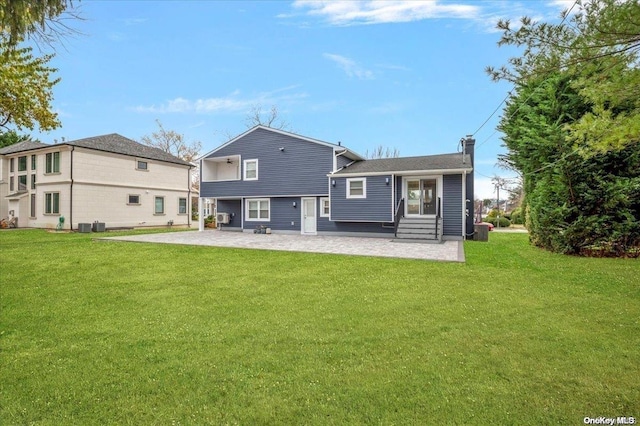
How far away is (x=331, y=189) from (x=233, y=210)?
7943 millimetres

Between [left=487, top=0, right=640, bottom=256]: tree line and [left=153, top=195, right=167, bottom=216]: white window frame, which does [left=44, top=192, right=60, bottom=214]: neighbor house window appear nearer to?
[left=153, top=195, right=167, bottom=216]: white window frame

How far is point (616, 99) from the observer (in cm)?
438

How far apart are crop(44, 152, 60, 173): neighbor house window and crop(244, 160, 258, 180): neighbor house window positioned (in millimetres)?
12927

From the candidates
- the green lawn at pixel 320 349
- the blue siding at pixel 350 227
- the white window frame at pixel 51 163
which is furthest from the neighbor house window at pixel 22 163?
the green lawn at pixel 320 349

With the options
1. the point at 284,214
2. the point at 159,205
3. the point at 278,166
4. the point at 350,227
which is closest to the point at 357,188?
the point at 350,227

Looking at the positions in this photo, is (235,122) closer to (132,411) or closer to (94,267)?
(94,267)

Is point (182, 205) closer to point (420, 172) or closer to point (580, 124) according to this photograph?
point (420, 172)

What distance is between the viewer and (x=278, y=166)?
736 inches

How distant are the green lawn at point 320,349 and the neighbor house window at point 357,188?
30.0ft

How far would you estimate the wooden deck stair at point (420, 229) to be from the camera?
1401 centimetres

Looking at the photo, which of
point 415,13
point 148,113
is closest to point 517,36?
point 415,13

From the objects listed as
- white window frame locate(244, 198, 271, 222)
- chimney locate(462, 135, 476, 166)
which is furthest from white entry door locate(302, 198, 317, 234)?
chimney locate(462, 135, 476, 166)

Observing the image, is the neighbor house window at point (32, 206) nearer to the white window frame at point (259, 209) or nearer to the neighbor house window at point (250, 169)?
the white window frame at point (259, 209)

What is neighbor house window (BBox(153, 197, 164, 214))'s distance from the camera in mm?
25609
